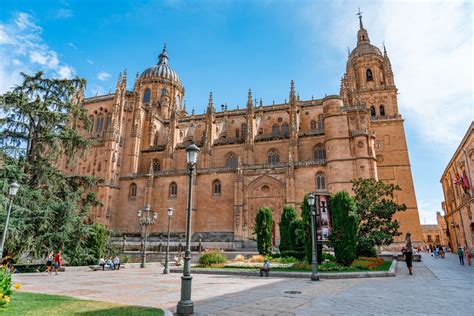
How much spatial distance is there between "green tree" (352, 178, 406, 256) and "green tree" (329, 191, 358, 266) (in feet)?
12.4

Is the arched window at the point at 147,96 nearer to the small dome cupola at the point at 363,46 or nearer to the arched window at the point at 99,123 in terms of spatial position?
the arched window at the point at 99,123

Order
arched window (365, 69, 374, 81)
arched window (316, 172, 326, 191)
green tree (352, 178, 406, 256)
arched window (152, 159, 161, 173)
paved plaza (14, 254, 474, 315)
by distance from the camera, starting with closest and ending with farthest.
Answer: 1. paved plaza (14, 254, 474, 315)
2. green tree (352, 178, 406, 256)
3. arched window (316, 172, 326, 191)
4. arched window (152, 159, 161, 173)
5. arched window (365, 69, 374, 81)

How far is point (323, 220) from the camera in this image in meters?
17.2

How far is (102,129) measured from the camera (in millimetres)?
43750

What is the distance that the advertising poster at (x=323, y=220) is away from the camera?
1669cm

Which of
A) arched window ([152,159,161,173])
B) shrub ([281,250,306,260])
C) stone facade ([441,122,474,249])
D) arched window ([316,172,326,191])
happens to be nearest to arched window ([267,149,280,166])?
arched window ([316,172,326,191])

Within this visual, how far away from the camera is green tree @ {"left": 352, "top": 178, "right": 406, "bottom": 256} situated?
2020 centimetres

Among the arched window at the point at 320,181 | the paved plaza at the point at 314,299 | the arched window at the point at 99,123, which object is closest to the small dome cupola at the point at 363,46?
the arched window at the point at 320,181

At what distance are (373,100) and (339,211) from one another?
33.1 metres

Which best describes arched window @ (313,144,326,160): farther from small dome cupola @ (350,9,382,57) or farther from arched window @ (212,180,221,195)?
small dome cupola @ (350,9,382,57)

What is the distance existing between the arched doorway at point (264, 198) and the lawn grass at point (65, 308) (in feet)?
85.7

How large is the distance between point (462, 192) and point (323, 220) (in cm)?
2231

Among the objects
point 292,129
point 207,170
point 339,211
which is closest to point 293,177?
point 292,129

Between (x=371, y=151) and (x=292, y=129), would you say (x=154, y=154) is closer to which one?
(x=292, y=129)
